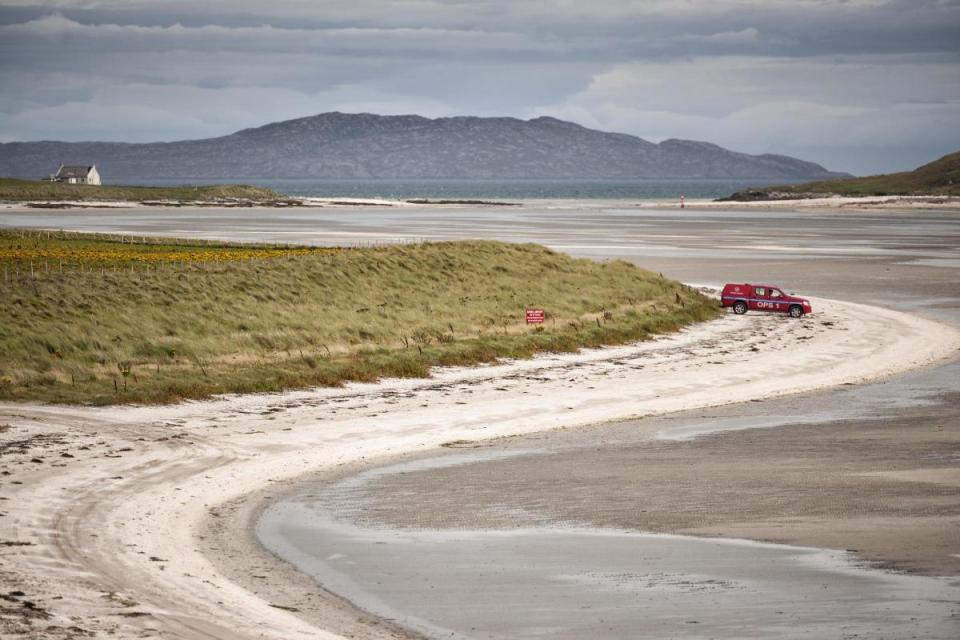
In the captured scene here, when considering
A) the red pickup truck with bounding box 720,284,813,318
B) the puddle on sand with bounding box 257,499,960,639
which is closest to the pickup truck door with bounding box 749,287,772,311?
the red pickup truck with bounding box 720,284,813,318

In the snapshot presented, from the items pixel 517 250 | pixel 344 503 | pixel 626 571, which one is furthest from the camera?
pixel 517 250

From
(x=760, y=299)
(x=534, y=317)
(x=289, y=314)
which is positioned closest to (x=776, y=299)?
(x=760, y=299)

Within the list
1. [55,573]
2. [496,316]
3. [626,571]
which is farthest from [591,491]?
A: [496,316]

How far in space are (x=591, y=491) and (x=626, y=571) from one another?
5388mm

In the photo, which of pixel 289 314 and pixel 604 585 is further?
pixel 289 314

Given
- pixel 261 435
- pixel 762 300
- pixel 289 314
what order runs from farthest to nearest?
pixel 762 300
pixel 289 314
pixel 261 435

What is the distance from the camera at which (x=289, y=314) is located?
43438mm

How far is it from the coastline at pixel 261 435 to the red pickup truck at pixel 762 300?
1.96 m

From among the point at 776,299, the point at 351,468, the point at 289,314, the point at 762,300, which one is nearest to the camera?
the point at 351,468

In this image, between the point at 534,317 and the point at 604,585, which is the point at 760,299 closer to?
the point at 534,317

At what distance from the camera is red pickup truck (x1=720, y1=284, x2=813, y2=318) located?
2088 inches

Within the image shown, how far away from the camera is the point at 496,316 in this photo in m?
48.3

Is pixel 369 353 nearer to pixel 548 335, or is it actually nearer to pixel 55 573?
pixel 548 335

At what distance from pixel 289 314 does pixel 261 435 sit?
1590cm
